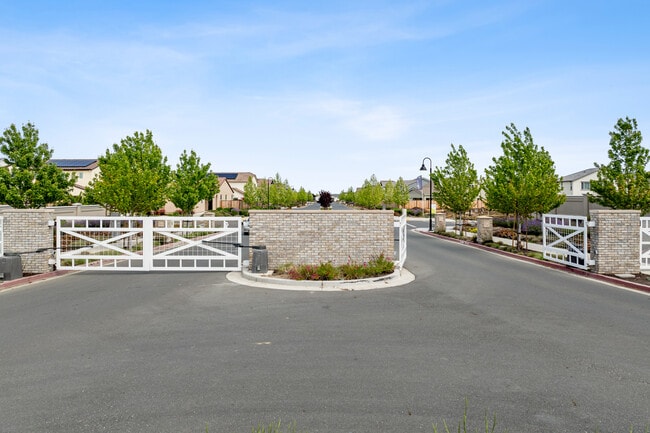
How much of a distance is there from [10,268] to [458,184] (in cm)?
2621

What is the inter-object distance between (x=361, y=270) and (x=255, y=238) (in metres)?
3.85

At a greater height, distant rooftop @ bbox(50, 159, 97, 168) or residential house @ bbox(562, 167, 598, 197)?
distant rooftop @ bbox(50, 159, 97, 168)

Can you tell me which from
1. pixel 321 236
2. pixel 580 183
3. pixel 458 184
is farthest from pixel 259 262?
pixel 580 183

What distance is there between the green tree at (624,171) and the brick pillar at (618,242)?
11.4 meters

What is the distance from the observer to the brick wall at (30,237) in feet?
42.8

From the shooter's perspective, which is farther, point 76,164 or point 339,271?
point 76,164

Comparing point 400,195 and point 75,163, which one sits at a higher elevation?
point 75,163

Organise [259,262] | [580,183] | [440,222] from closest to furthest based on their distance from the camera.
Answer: [259,262] < [440,222] < [580,183]

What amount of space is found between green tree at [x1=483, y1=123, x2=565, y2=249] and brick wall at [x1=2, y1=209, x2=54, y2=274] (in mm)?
19377

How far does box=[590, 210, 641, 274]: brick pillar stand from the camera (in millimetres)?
12828

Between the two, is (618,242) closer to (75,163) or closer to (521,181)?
(521,181)

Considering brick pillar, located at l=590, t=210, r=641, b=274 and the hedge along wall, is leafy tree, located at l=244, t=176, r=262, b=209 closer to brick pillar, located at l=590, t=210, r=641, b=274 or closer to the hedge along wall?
the hedge along wall

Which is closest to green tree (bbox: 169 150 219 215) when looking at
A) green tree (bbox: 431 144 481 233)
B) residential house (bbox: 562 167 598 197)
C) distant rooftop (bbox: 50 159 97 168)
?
green tree (bbox: 431 144 481 233)

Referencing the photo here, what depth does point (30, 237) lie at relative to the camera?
13.1 m
